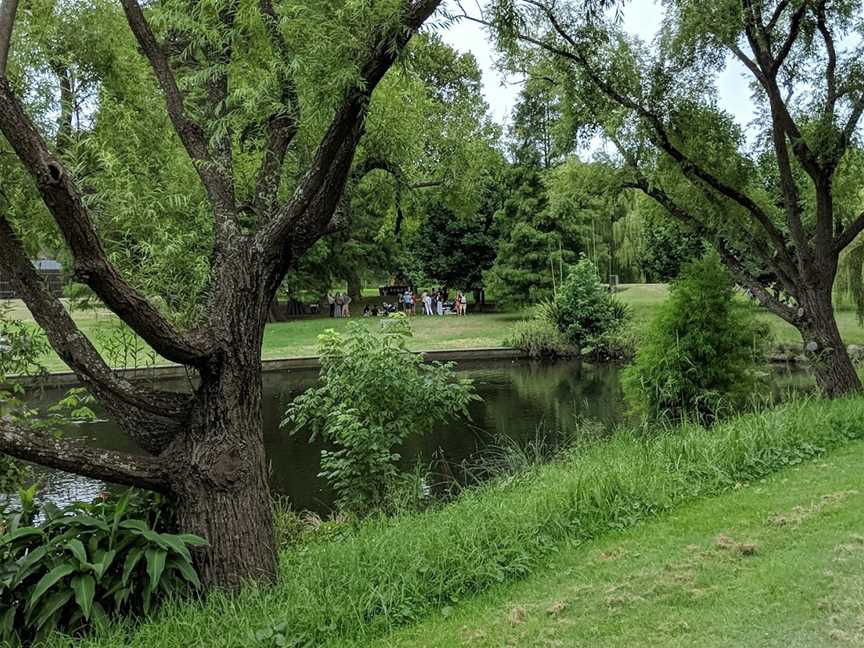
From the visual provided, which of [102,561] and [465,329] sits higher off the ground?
[102,561]

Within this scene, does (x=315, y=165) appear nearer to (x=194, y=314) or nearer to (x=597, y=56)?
(x=194, y=314)

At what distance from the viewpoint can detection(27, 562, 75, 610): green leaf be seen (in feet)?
9.67

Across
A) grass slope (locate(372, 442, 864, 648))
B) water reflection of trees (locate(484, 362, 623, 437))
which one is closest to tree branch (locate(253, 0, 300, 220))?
grass slope (locate(372, 442, 864, 648))

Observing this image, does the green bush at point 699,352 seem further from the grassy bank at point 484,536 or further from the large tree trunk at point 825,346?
the grassy bank at point 484,536

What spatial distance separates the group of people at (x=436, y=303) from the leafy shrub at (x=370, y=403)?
2388 centimetres

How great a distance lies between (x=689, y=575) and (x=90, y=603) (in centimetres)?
283

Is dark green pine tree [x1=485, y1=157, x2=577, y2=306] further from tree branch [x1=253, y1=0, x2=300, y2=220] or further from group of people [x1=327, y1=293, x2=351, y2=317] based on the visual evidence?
tree branch [x1=253, y1=0, x2=300, y2=220]

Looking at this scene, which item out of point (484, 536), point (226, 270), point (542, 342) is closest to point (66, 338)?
point (226, 270)

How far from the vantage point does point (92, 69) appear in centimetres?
979

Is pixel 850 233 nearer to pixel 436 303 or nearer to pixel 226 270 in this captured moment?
pixel 226 270

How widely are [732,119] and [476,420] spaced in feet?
20.7

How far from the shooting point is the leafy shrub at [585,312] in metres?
21.7

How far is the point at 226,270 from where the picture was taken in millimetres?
3719

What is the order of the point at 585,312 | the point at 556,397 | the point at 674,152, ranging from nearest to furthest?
the point at 674,152
the point at 556,397
the point at 585,312
